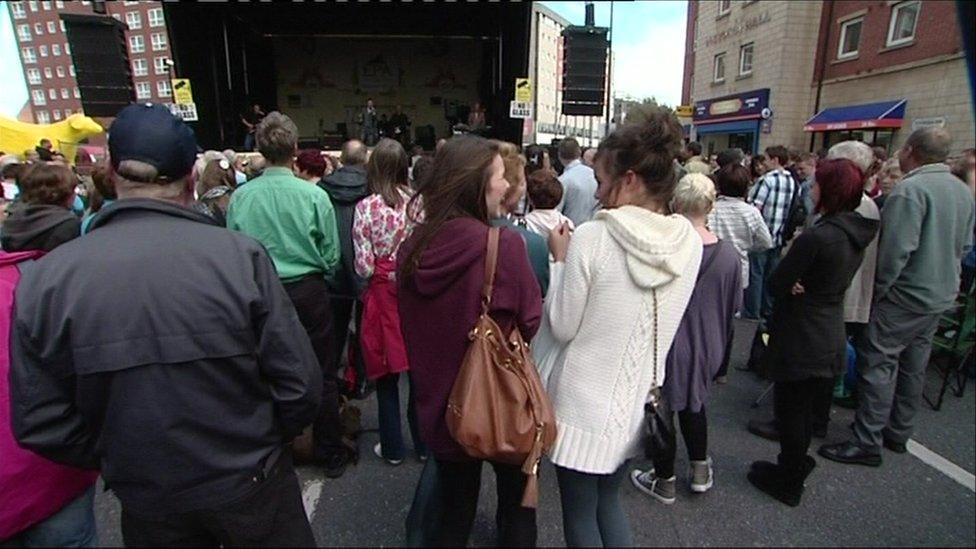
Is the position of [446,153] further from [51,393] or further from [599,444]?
[51,393]

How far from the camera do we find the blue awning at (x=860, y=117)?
45.8 feet

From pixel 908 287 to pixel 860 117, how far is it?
1638 centimetres

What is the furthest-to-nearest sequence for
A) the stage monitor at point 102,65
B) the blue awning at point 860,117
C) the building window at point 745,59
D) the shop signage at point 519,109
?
1. the building window at point 745,59
2. the blue awning at point 860,117
3. the shop signage at point 519,109
4. the stage monitor at point 102,65

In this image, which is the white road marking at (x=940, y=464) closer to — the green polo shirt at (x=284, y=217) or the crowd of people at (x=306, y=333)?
the crowd of people at (x=306, y=333)

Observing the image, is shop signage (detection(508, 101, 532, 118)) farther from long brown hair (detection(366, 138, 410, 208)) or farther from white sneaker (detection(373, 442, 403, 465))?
white sneaker (detection(373, 442, 403, 465))

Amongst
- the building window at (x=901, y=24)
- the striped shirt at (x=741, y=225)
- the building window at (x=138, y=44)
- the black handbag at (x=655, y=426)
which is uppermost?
the building window at (x=901, y=24)

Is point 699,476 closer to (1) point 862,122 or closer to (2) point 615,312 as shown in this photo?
(2) point 615,312

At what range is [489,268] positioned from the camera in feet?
Answer: 4.80

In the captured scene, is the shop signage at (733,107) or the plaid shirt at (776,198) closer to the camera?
the plaid shirt at (776,198)

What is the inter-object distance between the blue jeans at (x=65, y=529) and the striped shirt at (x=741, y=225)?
427 cm

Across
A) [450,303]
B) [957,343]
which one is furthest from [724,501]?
[957,343]

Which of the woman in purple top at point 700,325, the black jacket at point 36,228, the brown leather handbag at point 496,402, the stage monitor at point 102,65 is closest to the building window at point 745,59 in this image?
the stage monitor at point 102,65

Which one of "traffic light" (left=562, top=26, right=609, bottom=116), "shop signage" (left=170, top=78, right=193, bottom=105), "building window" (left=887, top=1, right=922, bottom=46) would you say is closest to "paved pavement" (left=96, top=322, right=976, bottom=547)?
"traffic light" (left=562, top=26, right=609, bottom=116)

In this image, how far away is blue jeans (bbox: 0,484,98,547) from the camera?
1.56 meters
